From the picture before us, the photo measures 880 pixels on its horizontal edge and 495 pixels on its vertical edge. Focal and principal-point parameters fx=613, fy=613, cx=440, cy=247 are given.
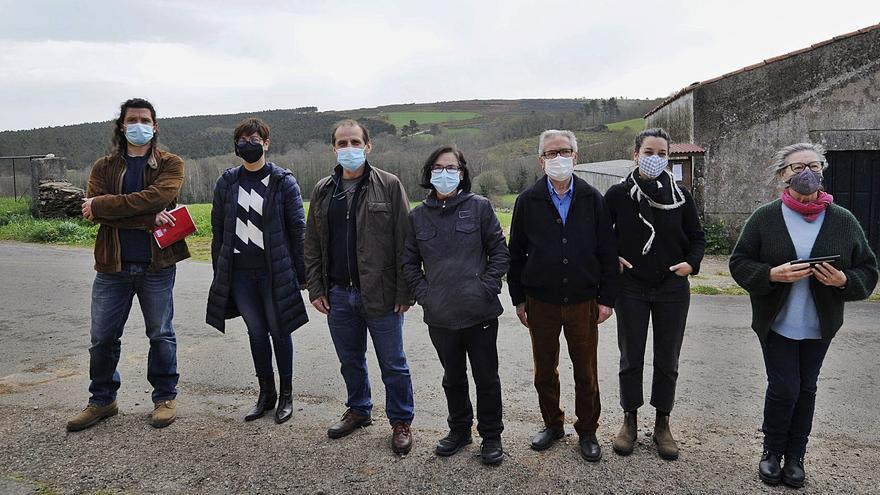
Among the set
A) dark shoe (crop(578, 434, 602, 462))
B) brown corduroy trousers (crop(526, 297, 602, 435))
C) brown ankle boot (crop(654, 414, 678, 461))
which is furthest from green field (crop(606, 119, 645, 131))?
dark shoe (crop(578, 434, 602, 462))

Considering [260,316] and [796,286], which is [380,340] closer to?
[260,316]

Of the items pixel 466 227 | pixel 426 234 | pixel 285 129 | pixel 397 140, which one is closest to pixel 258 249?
pixel 426 234

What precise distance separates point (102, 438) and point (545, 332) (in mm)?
3037

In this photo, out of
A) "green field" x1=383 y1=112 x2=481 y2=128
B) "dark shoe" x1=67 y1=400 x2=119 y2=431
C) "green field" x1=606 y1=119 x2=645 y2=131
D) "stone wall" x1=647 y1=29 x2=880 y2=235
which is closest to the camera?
"dark shoe" x1=67 y1=400 x2=119 y2=431

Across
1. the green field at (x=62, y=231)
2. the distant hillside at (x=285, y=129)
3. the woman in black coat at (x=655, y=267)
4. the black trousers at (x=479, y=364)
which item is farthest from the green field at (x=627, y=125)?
the black trousers at (x=479, y=364)

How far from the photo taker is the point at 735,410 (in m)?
4.54

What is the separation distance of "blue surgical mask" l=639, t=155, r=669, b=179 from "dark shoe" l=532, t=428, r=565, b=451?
173 cm

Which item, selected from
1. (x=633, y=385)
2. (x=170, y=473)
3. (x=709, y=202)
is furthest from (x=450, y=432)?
(x=709, y=202)

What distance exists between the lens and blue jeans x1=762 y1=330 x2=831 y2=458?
3436mm

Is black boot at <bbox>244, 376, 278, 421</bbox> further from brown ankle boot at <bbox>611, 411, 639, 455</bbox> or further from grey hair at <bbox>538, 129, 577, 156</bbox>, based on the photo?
grey hair at <bbox>538, 129, 577, 156</bbox>

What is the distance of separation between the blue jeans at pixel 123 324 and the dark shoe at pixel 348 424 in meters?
1.32

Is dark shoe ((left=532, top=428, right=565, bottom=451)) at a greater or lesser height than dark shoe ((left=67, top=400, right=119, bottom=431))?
lesser

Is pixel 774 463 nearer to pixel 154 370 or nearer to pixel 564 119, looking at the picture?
pixel 154 370

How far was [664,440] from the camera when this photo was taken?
3.82 metres
